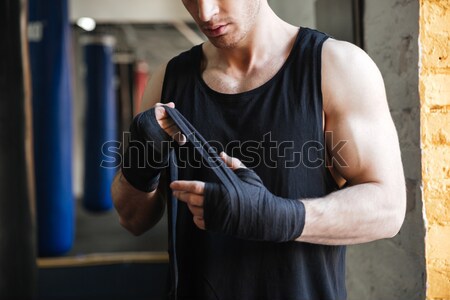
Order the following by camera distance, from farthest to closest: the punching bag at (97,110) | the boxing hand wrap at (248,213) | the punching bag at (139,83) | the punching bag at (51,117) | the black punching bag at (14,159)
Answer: the punching bag at (139,83)
the punching bag at (97,110)
the punching bag at (51,117)
the black punching bag at (14,159)
the boxing hand wrap at (248,213)

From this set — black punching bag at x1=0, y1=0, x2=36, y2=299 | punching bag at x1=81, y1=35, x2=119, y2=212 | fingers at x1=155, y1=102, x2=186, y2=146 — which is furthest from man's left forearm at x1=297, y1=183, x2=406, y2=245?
punching bag at x1=81, y1=35, x2=119, y2=212

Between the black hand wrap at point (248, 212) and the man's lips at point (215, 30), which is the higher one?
the man's lips at point (215, 30)

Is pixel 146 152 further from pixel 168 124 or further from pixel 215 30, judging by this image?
pixel 215 30

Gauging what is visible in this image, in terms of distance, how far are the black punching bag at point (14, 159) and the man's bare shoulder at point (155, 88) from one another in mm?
638

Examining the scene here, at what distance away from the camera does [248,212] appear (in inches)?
29.8

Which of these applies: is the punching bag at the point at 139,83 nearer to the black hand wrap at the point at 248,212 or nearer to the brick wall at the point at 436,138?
the brick wall at the point at 436,138

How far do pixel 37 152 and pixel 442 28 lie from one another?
2810 mm

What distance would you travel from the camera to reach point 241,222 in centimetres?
76

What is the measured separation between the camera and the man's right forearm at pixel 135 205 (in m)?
1.06

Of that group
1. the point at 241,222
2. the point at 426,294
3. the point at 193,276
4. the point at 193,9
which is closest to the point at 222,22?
the point at 193,9

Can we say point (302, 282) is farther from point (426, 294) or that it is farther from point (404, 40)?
point (404, 40)

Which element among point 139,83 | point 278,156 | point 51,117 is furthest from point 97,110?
point 278,156

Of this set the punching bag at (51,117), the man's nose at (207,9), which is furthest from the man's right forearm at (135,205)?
the punching bag at (51,117)

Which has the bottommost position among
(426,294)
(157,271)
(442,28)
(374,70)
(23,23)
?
(157,271)
